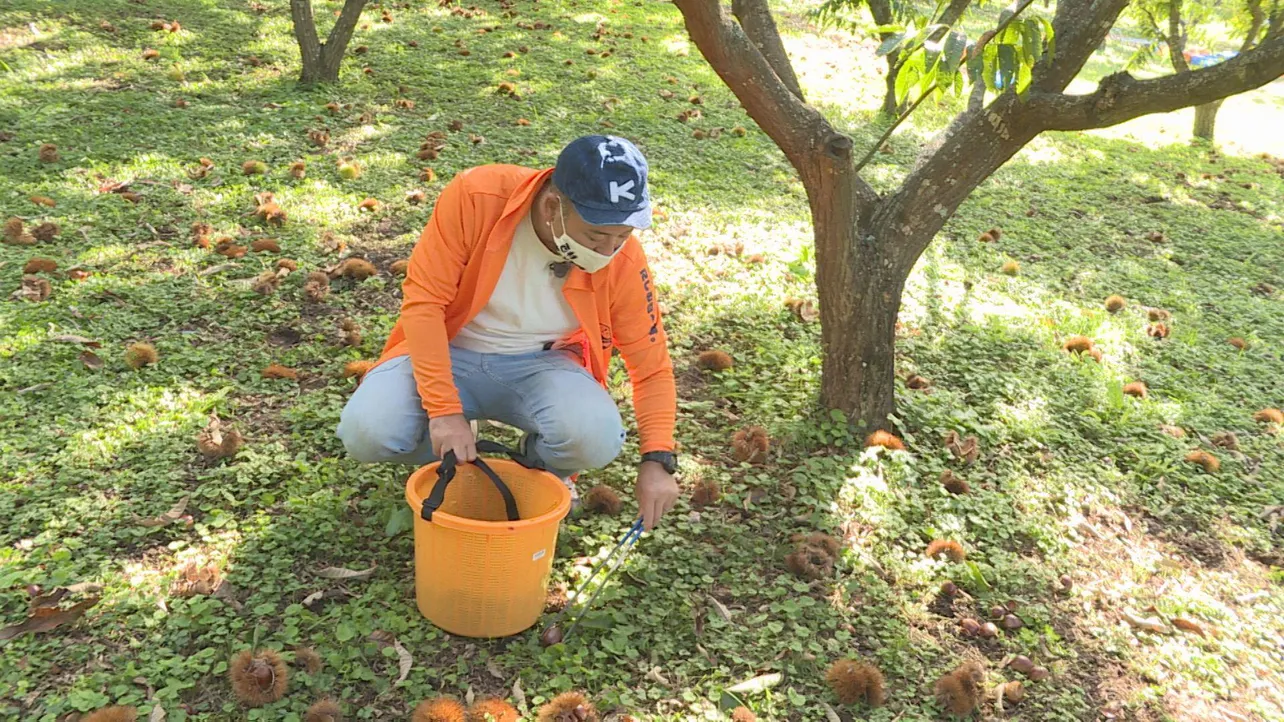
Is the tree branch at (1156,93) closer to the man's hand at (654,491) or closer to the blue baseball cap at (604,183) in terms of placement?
the blue baseball cap at (604,183)

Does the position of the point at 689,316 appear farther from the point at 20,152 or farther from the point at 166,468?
the point at 20,152

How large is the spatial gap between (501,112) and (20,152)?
3.17 metres

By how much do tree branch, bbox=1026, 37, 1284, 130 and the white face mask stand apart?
1.78 meters

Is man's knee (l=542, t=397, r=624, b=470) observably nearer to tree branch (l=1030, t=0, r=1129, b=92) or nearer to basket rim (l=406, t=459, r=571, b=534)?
basket rim (l=406, t=459, r=571, b=534)

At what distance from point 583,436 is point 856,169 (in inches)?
62.6

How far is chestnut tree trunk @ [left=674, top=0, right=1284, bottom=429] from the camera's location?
320 cm

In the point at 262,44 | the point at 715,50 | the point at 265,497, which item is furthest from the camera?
the point at 262,44

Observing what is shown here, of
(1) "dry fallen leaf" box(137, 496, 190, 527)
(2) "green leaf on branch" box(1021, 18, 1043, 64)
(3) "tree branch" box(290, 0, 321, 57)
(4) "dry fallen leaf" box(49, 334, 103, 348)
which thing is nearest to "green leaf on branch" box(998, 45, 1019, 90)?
(2) "green leaf on branch" box(1021, 18, 1043, 64)

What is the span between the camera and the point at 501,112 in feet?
22.5

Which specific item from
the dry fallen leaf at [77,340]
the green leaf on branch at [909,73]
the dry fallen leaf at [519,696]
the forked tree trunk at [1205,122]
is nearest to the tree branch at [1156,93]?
the green leaf on branch at [909,73]

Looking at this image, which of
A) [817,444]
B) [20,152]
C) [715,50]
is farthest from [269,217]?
[817,444]

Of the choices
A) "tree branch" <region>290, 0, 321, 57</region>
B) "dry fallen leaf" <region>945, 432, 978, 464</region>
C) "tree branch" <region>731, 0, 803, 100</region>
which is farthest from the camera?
"tree branch" <region>290, 0, 321, 57</region>

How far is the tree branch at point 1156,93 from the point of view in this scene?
2846 millimetres

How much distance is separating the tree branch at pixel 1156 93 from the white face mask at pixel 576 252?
1780 mm
